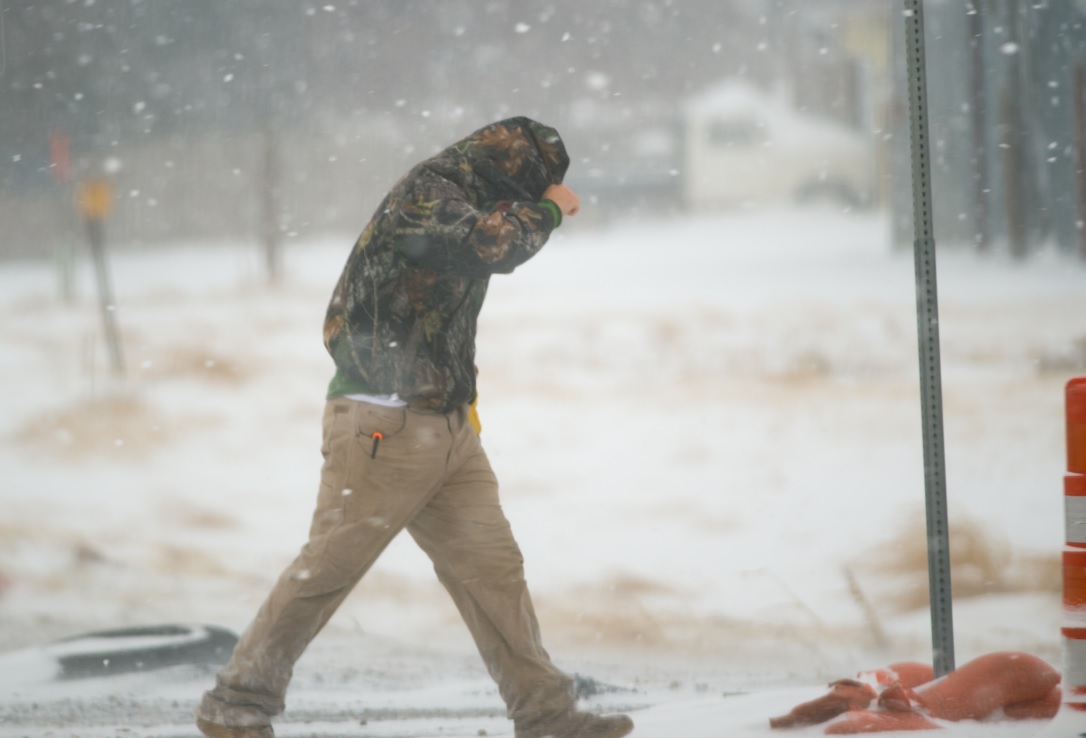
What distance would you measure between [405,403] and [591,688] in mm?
1306

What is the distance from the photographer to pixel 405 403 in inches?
83.4

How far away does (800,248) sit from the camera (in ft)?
13.5

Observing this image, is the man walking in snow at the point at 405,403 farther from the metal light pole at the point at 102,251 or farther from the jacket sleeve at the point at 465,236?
the metal light pole at the point at 102,251

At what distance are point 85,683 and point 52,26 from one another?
2.49m

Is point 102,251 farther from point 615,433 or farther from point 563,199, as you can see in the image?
point 563,199

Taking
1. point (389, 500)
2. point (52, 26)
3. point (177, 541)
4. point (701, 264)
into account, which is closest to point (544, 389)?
point (701, 264)

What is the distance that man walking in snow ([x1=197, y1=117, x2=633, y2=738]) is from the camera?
2057mm

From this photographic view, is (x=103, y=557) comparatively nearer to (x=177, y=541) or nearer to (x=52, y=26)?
(x=177, y=541)

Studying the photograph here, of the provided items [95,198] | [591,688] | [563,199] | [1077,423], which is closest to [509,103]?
[95,198]

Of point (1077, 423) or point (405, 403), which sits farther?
point (405, 403)

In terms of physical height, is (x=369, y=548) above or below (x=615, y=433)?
above

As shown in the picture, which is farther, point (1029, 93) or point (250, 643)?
point (1029, 93)

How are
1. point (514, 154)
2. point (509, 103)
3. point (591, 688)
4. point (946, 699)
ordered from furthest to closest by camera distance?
point (509, 103) → point (591, 688) → point (946, 699) → point (514, 154)

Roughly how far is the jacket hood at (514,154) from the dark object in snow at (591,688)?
4.98 feet
